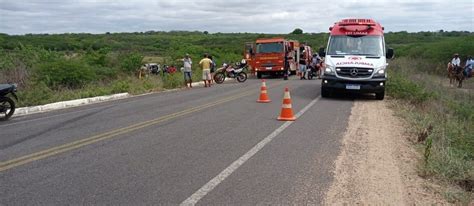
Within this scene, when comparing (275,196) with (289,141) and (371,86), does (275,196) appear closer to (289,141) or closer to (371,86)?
(289,141)

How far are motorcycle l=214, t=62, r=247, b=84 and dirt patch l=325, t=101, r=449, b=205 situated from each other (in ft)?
61.8

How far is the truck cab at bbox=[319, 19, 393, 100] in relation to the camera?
50.9 ft

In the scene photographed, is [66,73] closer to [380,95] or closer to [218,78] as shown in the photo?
[218,78]

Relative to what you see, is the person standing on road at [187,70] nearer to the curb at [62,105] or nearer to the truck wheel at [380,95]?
the curb at [62,105]

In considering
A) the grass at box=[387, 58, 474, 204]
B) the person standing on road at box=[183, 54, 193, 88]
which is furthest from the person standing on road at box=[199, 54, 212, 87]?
the grass at box=[387, 58, 474, 204]

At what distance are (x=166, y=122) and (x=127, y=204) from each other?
5921 millimetres

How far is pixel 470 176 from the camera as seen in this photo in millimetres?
6641

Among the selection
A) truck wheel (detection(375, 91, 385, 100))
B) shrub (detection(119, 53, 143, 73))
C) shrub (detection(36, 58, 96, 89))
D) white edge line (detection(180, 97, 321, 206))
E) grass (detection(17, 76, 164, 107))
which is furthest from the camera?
shrub (detection(119, 53, 143, 73))

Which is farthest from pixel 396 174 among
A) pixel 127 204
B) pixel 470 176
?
pixel 127 204

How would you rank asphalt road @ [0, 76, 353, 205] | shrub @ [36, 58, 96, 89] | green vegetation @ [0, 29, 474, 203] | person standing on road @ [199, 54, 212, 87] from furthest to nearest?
1. person standing on road @ [199, 54, 212, 87]
2. shrub @ [36, 58, 96, 89]
3. green vegetation @ [0, 29, 474, 203]
4. asphalt road @ [0, 76, 353, 205]

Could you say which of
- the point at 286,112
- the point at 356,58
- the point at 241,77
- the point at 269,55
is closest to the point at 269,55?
the point at 269,55

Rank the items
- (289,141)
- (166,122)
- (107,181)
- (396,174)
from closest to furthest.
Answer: (107,181) → (396,174) → (289,141) → (166,122)

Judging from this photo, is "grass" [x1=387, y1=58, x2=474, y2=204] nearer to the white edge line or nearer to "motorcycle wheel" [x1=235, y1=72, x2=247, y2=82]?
the white edge line

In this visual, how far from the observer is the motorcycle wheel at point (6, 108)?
12771 mm
